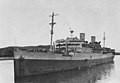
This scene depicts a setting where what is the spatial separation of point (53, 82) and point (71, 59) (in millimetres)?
9476

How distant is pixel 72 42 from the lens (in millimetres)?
39281

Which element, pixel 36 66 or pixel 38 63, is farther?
pixel 38 63

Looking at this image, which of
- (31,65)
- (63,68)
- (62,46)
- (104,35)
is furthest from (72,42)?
(104,35)

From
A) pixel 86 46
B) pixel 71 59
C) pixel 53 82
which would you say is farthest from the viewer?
pixel 86 46

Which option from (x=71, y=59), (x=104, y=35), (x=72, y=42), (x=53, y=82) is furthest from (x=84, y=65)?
(x=104, y=35)

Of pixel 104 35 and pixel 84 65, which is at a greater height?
pixel 104 35

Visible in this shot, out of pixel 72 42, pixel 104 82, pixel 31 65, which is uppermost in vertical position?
pixel 72 42

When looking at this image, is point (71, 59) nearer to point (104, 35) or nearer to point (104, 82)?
point (104, 82)

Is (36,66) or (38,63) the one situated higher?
(38,63)

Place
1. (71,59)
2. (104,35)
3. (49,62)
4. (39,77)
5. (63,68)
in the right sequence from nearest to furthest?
(39,77)
(49,62)
(63,68)
(71,59)
(104,35)

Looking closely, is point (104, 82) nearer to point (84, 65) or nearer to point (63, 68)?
point (63, 68)

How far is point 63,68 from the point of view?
28.4 metres

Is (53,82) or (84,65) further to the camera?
(84,65)

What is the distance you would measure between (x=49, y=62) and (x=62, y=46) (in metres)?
12.1
